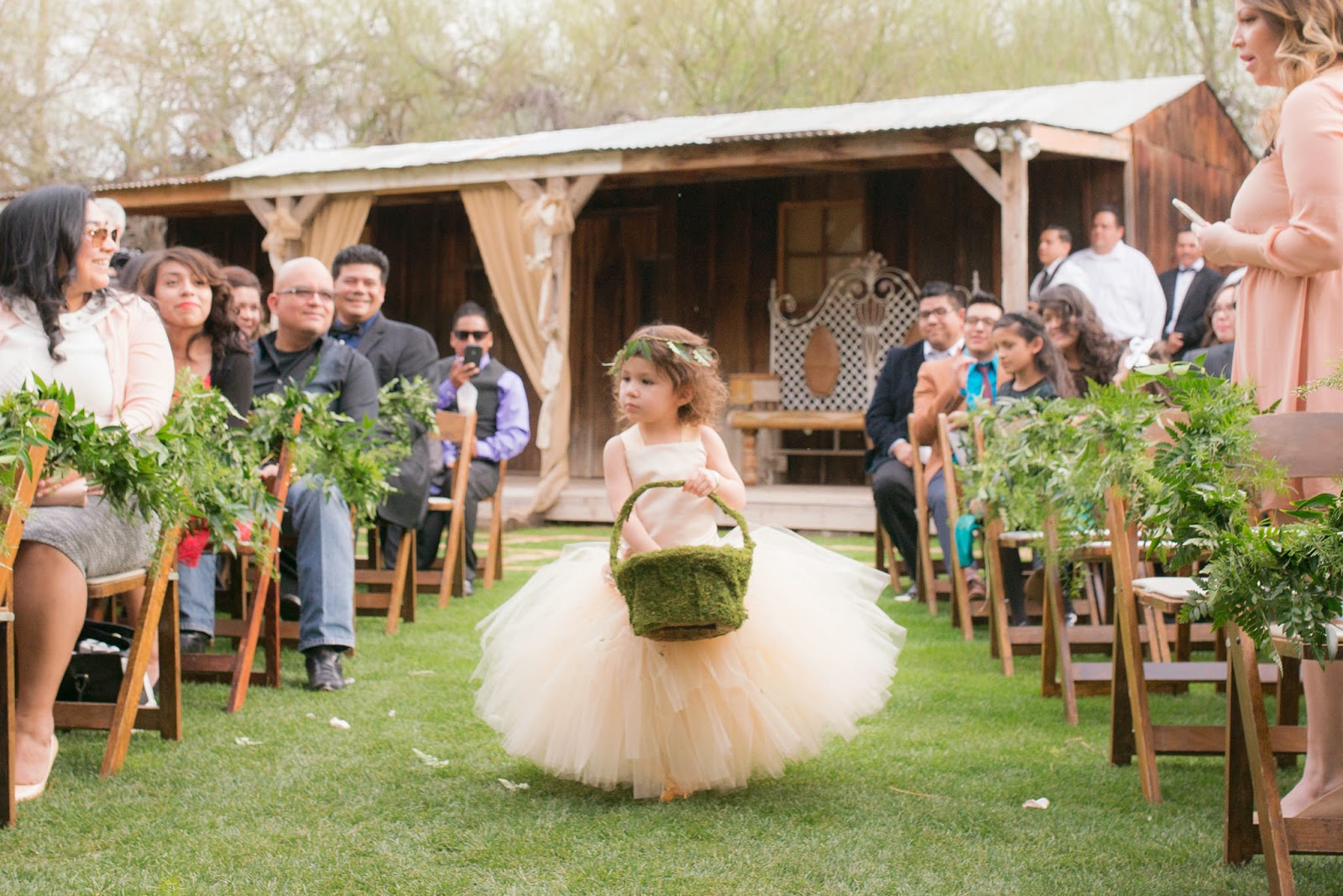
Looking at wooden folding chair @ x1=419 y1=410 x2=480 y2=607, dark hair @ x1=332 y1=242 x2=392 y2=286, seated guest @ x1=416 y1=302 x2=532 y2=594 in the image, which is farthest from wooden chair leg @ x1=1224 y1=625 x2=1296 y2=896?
seated guest @ x1=416 y1=302 x2=532 y2=594

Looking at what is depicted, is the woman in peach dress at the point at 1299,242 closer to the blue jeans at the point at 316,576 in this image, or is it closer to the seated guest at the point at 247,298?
the blue jeans at the point at 316,576

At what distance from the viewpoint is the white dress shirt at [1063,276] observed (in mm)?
10336

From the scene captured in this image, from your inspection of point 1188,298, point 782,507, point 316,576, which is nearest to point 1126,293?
point 1188,298

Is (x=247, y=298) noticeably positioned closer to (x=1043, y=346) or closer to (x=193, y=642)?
(x=193, y=642)

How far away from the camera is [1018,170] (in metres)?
10.4

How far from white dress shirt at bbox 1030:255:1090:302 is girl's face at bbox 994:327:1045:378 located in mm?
3157

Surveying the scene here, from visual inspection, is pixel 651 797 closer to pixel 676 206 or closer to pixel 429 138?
pixel 676 206

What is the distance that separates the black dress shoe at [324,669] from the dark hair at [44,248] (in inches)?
71.7

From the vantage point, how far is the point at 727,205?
48.6ft

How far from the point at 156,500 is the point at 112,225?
973 mm

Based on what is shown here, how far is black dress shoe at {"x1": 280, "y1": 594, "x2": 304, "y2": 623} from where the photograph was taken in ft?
21.9

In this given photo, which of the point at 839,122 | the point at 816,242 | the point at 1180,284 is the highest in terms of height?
the point at 839,122

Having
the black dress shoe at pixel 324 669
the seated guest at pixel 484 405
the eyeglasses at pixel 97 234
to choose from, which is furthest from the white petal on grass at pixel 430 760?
the seated guest at pixel 484 405

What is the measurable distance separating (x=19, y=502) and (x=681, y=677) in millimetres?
1748
